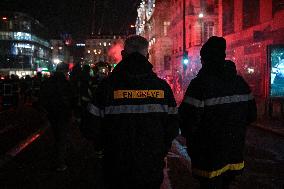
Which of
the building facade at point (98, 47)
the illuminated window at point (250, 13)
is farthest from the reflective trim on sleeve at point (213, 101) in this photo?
the building facade at point (98, 47)

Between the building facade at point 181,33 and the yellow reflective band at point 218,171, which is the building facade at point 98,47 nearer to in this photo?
the building facade at point 181,33

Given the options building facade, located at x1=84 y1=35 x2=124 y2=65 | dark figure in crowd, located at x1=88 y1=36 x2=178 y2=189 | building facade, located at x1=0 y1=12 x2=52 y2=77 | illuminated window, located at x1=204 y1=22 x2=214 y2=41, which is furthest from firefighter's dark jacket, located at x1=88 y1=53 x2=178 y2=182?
building facade, located at x1=84 y1=35 x2=124 y2=65

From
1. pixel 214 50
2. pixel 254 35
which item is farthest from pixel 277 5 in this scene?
pixel 214 50

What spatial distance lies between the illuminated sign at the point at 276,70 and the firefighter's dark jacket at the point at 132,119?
1371 cm

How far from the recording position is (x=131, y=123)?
3.31m

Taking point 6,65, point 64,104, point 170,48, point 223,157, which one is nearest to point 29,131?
point 64,104

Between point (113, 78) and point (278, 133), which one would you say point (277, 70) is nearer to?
point (278, 133)

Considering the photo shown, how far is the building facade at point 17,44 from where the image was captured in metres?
105

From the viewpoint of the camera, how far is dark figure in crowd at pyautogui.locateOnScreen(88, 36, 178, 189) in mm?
3281

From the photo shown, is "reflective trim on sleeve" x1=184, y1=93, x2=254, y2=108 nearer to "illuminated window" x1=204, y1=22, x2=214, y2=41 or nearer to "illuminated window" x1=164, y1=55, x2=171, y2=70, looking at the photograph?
"illuminated window" x1=204, y1=22, x2=214, y2=41

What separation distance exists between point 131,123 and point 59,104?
479 cm

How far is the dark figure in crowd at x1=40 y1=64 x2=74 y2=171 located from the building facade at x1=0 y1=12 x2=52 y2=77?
100 meters

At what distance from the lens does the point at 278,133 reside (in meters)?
12.9

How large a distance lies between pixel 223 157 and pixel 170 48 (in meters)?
63.3
